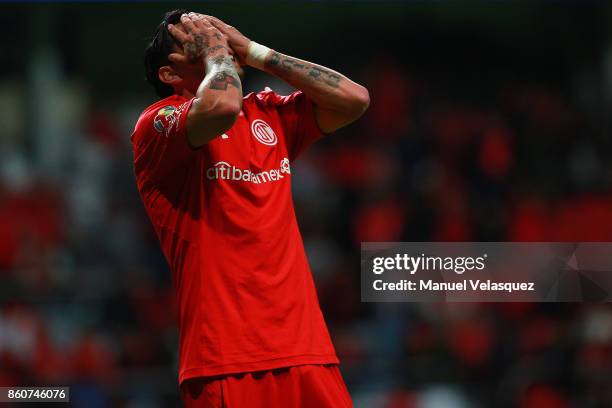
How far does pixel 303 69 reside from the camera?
2836 mm

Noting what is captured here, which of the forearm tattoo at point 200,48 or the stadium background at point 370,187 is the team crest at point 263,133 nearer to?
the forearm tattoo at point 200,48

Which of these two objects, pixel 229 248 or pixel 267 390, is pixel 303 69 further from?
pixel 267 390

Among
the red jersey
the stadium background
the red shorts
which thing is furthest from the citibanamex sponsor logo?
the stadium background

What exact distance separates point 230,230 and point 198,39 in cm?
52

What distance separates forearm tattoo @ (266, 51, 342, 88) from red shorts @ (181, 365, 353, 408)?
0.79 meters

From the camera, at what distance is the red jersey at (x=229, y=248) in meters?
2.64

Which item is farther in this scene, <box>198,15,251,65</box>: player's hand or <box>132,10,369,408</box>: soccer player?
<box>198,15,251,65</box>: player's hand

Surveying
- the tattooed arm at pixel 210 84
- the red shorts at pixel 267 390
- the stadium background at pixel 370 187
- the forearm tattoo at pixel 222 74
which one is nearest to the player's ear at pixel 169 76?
the tattooed arm at pixel 210 84

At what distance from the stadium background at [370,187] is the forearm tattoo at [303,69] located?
3.27 metres

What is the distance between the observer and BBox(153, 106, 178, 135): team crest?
2656mm

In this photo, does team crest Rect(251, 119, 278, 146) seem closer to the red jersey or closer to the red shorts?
A: the red jersey

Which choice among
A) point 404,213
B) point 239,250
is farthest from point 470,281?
point 404,213

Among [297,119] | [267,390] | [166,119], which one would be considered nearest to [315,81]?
[297,119]

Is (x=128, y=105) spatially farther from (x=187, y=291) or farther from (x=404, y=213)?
(x=187, y=291)
